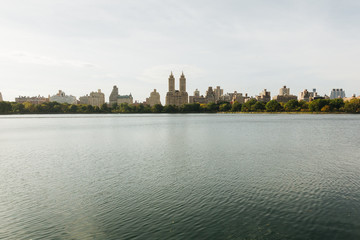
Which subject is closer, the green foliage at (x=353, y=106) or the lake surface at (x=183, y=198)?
the lake surface at (x=183, y=198)

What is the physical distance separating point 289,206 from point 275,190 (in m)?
2.96

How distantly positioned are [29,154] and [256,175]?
3094 cm

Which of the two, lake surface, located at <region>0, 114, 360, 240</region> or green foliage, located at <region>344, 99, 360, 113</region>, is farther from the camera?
green foliage, located at <region>344, 99, 360, 113</region>

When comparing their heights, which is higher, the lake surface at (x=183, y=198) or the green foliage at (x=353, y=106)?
the green foliage at (x=353, y=106)

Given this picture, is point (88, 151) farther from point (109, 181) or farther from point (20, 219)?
point (20, 219)

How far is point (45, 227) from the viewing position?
43.1ft

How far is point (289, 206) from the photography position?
15320mm

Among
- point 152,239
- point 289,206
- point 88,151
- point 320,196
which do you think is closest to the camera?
point 152,239

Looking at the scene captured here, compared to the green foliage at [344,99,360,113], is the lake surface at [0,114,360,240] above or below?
below

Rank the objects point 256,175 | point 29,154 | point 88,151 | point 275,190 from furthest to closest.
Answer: point 88,151 → point 29,154 → point 256,175 → point 275,190

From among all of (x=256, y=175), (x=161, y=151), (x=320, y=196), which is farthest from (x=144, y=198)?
(x=161, y=151)

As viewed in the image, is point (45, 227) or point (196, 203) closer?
point (45, 227)

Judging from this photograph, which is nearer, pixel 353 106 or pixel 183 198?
pixel 183 198

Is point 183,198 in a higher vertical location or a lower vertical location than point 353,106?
lower
